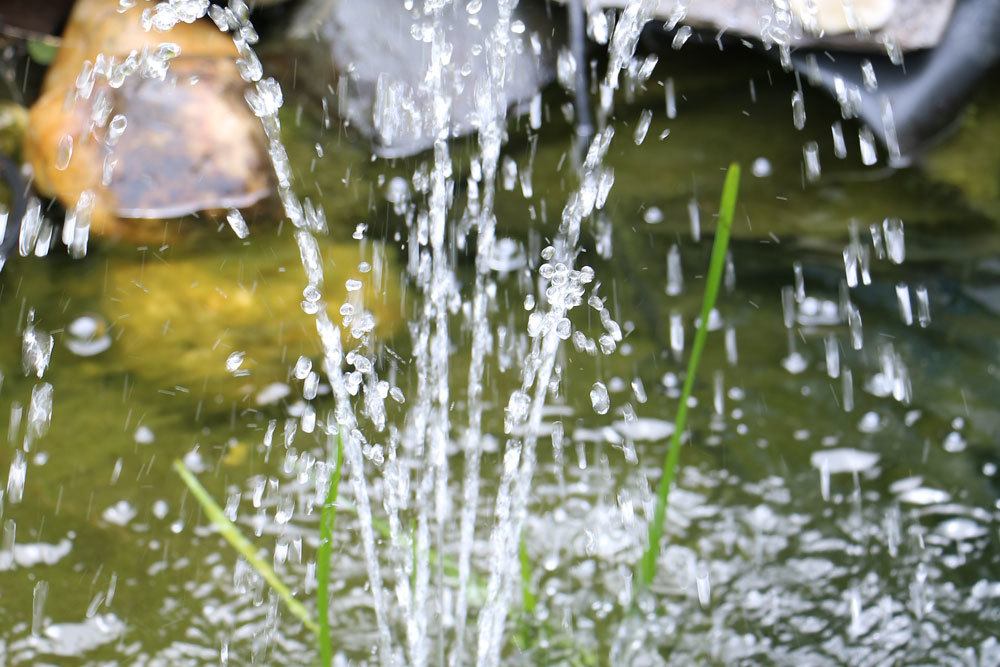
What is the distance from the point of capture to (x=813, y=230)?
258 centimetres

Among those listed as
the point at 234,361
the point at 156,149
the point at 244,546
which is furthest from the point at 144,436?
the point at 156,149

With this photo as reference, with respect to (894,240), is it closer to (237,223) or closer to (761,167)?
(761,167)

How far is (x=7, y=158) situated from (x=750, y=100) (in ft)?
7.39

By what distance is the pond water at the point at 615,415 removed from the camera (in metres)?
1.74

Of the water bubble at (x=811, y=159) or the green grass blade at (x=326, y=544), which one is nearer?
the green grass blade at (x=326, y=544)

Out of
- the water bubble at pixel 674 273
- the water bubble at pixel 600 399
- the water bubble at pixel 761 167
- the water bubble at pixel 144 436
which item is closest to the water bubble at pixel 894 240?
the water bubble at pixel 761 167

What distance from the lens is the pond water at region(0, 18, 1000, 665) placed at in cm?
174

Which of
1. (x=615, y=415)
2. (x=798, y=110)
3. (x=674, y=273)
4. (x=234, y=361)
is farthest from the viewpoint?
(x=798, y=110)

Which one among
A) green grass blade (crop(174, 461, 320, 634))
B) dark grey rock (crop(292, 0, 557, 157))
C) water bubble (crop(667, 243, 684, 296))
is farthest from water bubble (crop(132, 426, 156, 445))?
water bubble (crop(667, 243, 684, 296))

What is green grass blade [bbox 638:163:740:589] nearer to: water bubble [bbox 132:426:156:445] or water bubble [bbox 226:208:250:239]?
water bubble [bbox 132:426:156:445]

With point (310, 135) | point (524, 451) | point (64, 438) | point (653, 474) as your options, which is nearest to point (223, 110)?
point (310, 135)

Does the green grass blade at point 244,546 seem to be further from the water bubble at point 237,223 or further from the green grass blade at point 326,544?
the water bubble at point 237,223

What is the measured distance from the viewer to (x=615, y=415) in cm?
217

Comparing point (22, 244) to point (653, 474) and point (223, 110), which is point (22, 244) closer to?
point (223, 110)
